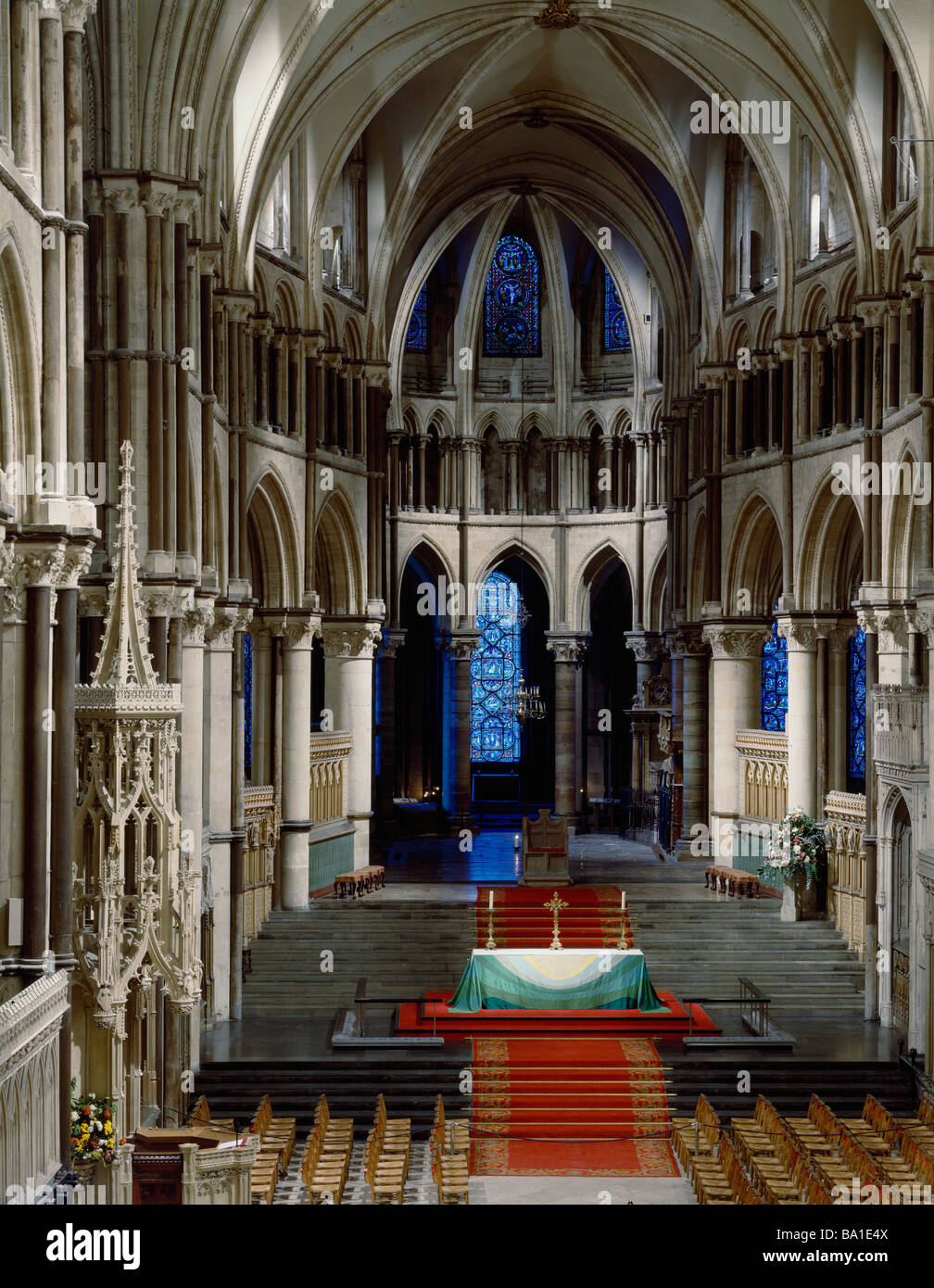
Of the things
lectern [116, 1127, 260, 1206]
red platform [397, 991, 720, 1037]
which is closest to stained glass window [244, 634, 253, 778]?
red platform [397, 991, 720, 1037]

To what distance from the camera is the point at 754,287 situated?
109ft

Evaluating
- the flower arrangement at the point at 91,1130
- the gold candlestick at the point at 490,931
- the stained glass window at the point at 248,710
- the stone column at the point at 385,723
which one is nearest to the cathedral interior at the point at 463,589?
the flower arrangement at the point at 91,1130

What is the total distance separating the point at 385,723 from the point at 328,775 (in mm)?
7119

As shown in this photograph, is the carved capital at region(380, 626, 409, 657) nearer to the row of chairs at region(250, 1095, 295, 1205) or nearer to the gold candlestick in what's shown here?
the gold candlestick

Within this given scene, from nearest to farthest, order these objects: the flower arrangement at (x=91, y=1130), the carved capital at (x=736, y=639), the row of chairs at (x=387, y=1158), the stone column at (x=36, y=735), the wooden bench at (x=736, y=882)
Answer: the stone column at (x=36, y=735) → the flower arrangement at (x=91, y=1130) → the row of chairs at (x=387, y=1158) → the wooden bench at (x=736, y=882) → the carved capital at (x=736, y=639)

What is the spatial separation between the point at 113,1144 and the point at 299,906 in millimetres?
15820

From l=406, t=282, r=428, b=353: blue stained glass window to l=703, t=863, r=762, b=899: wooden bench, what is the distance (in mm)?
17916

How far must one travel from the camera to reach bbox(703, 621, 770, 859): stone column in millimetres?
33531

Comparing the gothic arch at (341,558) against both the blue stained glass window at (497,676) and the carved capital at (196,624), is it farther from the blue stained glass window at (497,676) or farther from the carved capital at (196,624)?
the blue stained glass window at (497,676)

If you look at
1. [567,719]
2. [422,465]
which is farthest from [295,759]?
[422,465]

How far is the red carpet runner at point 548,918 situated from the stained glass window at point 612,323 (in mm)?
17899

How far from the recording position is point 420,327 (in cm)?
4278

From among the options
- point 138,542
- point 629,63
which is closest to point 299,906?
point 138,542

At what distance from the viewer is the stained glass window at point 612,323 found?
4297cm
